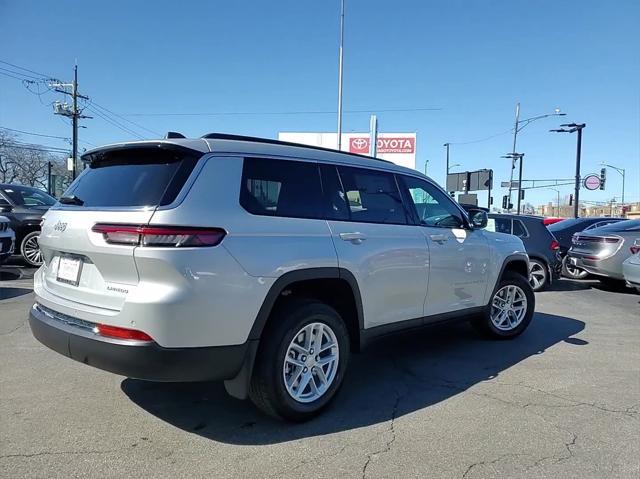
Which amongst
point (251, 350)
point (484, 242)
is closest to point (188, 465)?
point (251, 350)

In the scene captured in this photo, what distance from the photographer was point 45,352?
4977 mm

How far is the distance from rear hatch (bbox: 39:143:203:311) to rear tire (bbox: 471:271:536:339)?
157 inches

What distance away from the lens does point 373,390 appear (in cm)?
420

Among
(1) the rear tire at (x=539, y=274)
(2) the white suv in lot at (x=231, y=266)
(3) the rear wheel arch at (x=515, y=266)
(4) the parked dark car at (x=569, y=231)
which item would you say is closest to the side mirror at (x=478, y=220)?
(3) the rear wheel arch at (x=515, y=266)

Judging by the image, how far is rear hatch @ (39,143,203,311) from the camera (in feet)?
9.72

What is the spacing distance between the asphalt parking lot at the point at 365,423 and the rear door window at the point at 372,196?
1.46 m

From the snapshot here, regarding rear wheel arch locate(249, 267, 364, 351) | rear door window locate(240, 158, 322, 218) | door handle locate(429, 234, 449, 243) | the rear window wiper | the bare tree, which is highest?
the bare tree

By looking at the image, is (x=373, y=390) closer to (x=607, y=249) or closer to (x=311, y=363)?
(x=311, y=363)

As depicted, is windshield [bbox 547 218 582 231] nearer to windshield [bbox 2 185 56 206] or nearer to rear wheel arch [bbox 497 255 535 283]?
rear wheel arch [bbox 497 255 535 283]

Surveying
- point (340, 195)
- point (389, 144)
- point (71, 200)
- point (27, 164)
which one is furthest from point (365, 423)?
point (27, 164)

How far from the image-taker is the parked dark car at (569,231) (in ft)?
39.7

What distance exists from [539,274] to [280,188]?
8.18m

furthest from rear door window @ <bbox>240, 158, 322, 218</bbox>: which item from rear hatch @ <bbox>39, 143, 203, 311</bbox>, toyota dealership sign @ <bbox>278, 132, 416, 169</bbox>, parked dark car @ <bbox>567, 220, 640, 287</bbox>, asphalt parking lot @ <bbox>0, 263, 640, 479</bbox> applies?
toyota dealership sign @ <bbox>278, 132, 416, 169</bbox>

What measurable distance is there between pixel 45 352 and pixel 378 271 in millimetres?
3470
